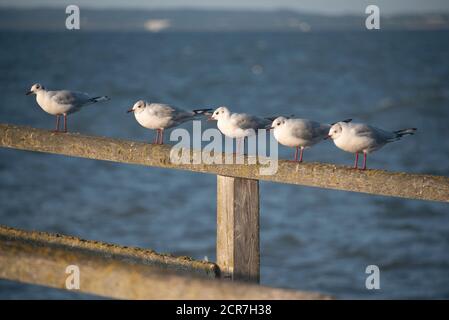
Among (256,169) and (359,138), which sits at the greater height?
(359,138)

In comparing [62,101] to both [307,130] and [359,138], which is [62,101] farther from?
[359,138]

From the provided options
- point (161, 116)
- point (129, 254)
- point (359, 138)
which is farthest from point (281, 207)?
point (129, 254)

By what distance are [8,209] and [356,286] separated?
7.32 metres

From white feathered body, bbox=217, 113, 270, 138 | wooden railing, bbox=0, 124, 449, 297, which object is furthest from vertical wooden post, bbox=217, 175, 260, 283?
white feathered body, bbox=217, 113, 270, 138

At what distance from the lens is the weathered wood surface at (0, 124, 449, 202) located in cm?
426

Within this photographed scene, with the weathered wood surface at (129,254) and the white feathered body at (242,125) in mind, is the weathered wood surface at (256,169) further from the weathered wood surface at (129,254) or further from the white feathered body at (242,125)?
the white feathered body at (242,125)

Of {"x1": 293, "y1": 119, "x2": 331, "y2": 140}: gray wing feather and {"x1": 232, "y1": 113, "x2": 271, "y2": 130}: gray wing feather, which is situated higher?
{"x1": 232, "y1": 113, "x2": 271, "y2": 130}: gray wing feather

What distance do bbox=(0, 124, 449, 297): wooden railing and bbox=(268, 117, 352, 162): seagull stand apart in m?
0.86

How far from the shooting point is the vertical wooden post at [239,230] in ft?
15.3

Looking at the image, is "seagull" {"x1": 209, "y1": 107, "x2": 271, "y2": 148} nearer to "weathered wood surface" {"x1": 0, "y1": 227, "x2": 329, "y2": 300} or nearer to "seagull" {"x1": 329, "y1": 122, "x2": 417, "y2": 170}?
"seagull" {"x1": 329, "y1": 122, "x2": 417, "y2": 170}

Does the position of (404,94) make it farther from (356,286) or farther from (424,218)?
(356,286)

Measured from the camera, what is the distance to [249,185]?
4.73 meters

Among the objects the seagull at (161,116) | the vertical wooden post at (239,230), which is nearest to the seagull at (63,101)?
the seagull at (161,116)

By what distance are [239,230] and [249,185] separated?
9.5 inches
